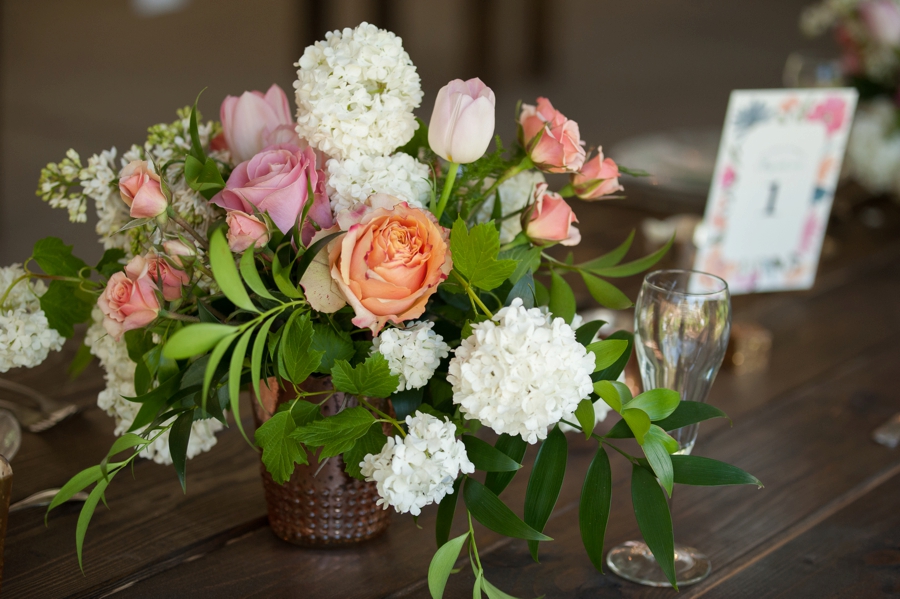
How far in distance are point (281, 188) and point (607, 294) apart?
1.04 feet

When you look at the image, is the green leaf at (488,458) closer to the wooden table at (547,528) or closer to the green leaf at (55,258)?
the wooden table at (547,528)

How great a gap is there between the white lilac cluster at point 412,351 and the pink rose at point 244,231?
0.11 meters

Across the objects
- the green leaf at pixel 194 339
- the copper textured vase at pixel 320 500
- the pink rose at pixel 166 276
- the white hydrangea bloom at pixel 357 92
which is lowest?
the copper textured vase at pixel 320 500

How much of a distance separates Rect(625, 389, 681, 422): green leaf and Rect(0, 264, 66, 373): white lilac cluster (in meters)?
0.48

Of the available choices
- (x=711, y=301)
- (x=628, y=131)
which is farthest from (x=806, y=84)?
(x=628, y=131)

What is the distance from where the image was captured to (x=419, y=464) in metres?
0.63

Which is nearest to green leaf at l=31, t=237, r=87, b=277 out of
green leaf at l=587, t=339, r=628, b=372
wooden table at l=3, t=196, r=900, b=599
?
wooden table at l=3, t=196, r=900, b=599

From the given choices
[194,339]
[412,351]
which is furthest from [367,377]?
[194,339]

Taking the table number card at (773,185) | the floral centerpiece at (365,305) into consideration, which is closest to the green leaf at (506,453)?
the floral centerpiece at (365,305)

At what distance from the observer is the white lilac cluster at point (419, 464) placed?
0.63 m

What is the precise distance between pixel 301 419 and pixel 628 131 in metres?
4.05

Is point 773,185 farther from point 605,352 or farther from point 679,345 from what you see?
point 605,352

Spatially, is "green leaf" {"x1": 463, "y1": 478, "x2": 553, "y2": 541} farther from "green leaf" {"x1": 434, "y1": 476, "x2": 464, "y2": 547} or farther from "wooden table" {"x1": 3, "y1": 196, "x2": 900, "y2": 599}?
"wooden table" {"x1": 3, "y1": 196, "x2": 900, "y2": 599}

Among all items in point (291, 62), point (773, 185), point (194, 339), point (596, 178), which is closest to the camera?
point (194, 339)
